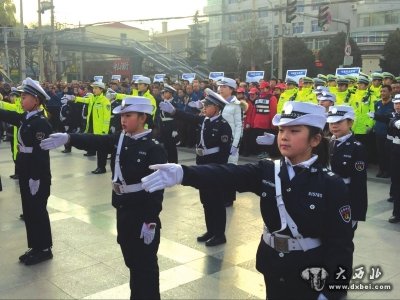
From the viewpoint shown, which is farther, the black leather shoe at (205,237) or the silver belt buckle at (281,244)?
the black leather shoe at (205,237)

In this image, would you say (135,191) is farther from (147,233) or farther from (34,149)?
(34,149)

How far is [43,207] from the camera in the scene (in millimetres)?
5387

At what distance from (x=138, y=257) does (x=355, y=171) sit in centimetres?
269

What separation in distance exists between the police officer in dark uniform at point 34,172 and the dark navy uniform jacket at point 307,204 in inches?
128

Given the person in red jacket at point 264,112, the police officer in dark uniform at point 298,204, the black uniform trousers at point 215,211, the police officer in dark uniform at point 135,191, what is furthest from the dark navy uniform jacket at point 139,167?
the person in red jacket at point 264,112

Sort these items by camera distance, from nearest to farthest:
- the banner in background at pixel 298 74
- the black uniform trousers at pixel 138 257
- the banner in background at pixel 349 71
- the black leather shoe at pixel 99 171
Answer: the black uniform trousers at pixel 138 257, the black leather shoe at pixel 99 171, the banner in background at pixel 349 71, the banner in background at pixel 298 74

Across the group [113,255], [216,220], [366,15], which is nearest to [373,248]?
[216,220]

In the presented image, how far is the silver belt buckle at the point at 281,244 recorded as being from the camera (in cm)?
275

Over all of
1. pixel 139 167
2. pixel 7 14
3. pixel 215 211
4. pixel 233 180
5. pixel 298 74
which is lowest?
pixel 215 211

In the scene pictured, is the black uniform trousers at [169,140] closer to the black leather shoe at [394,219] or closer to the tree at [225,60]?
the black leather shoe at [394,219]

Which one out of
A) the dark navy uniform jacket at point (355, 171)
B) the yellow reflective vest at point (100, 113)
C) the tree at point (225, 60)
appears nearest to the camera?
the dark navy uniform jacket at point (355, 171)

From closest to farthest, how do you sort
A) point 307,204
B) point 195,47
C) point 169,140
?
point 307,204
point 169,140
point 195,47

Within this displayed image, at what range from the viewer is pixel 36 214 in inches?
210

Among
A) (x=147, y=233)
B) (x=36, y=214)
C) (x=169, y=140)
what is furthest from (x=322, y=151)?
(x=169, y=140)
